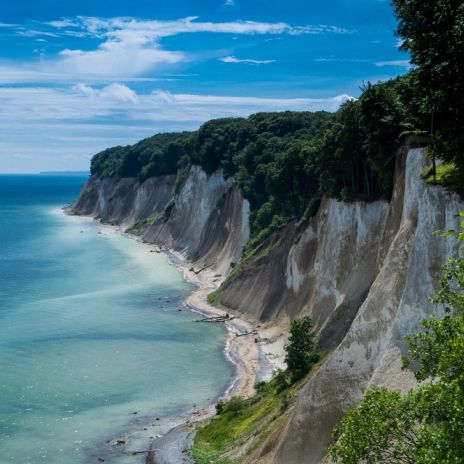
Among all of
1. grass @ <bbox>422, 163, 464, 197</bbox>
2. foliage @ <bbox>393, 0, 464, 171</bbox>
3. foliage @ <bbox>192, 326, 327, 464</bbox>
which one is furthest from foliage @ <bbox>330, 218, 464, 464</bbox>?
foliage @ <bbox>192, 326, 327, 464</bbox>

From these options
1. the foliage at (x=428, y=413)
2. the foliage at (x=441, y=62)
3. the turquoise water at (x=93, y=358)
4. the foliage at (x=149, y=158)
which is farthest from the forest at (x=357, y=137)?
the foliage at (x=149, y=158)

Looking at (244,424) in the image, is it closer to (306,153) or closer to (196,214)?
(306,153)

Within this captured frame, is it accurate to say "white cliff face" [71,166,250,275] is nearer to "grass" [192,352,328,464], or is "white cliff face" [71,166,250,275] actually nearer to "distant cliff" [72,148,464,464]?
"distant cliff" [72,148,464,464]

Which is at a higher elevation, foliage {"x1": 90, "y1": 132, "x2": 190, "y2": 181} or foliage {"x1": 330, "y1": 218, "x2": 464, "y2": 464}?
foliage {"x1": 90, "y1": 132, "x2": 190, "y2": 181}

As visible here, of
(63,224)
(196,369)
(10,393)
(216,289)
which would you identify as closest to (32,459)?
(10,393)

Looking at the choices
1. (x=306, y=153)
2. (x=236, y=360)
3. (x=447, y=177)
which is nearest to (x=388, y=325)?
(x=447, y=177)

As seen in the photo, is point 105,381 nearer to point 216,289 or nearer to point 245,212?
point 216,289
